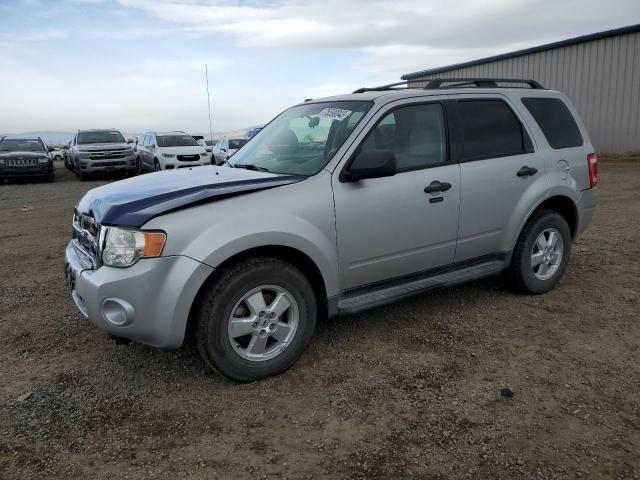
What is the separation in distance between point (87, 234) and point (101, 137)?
54.6ft

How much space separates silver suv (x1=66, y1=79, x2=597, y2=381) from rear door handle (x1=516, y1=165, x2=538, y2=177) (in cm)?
1

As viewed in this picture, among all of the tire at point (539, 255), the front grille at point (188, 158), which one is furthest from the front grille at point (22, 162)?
the tire at point (539, 255)

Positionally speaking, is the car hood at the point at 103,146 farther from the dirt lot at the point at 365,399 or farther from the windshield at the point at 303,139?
the windshield at the point at 303,139

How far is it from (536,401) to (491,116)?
2365 millimetres

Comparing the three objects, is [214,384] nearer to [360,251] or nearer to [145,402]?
[145,402]

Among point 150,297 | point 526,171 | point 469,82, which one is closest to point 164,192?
point 150,297

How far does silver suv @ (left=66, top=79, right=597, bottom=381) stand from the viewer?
2977 millimetres

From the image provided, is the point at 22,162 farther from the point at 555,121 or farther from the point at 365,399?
the point at 365,399

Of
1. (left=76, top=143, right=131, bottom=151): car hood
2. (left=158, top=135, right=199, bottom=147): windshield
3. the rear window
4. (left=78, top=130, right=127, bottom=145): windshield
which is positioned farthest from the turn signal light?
(left=78, top=130, right=127, bottom=145): windshield

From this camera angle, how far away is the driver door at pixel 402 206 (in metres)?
3.53

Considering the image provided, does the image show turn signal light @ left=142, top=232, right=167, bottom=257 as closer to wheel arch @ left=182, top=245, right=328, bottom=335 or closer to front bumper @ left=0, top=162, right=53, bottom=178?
wheel arch @ left=182, top=245, right=328, bottom=335

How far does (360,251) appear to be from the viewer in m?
3.57

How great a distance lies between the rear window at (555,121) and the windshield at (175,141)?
14.5 metres

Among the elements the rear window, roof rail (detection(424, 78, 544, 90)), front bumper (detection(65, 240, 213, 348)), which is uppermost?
roof rail (detection(424, 78, 544, 90))
